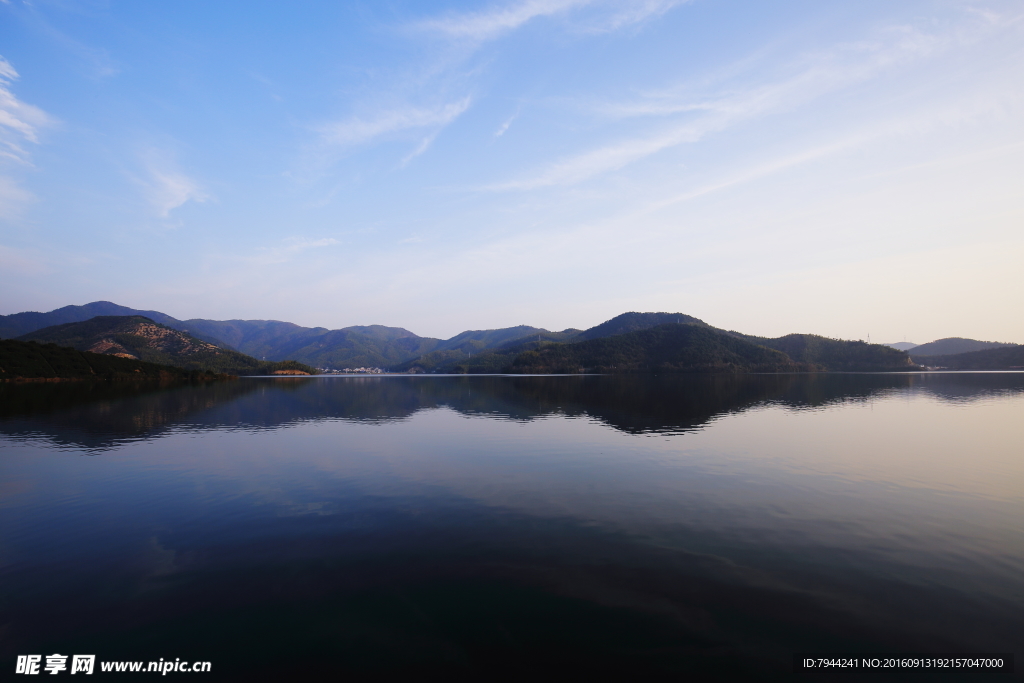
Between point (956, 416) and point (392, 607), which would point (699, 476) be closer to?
point (392, 607)

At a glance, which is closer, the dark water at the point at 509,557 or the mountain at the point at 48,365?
the dark water at the point at 509,557

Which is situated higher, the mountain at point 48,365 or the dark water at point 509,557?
the mountain at point 48,365

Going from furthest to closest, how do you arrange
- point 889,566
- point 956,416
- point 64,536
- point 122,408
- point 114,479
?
point 122,408
point 956,416
point 114,479
point 64,536
point 889,566

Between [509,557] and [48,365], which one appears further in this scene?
[48,365]

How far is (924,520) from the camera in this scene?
67.0 feet

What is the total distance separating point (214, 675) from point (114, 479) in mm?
24993

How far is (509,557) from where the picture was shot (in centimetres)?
1633

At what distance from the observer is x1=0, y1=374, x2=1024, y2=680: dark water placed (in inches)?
446

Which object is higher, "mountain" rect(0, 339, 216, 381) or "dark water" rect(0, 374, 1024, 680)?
"mountain" rect(0, 339, 216, 381)

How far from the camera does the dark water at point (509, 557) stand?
446 inches

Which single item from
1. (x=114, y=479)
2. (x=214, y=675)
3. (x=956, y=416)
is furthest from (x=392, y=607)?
(x=956, y=416)

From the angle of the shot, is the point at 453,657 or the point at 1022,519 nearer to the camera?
the point at 453,657

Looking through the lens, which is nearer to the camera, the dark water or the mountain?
the dark water

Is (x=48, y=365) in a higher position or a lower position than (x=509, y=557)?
higher
